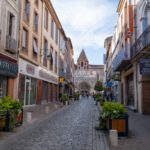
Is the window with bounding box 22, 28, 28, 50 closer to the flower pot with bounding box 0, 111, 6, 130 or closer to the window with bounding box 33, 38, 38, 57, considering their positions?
the window with bounding box 33, 38, 38, 57

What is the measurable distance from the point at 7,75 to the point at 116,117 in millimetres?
9895

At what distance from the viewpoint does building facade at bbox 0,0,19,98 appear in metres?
16.2

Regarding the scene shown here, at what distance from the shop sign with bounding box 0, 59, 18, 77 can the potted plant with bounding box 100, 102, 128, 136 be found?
8.45m

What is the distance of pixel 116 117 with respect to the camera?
926cm

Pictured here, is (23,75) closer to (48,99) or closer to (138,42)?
(138,42)

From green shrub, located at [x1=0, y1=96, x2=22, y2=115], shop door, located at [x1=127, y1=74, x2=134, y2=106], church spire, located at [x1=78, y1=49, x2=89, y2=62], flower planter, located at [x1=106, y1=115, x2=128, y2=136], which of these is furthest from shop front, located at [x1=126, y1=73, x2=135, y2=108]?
church spire, located at [x1=78, y1=49, x2=89, y2=62]

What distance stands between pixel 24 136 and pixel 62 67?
35349mm

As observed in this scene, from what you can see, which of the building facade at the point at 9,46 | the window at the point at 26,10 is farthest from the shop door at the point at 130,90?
the window at the point at 26,10

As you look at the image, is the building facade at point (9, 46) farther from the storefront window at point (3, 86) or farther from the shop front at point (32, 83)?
the shop front at point (32, 83)

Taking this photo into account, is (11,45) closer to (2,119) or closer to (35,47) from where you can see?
(35,47)

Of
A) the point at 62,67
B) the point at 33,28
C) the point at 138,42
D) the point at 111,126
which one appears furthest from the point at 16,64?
the point at 62,67

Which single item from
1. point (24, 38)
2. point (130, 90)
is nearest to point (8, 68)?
point (24, 38)

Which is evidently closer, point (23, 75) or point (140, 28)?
point (140, 28)

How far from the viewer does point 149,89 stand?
57.3 feet
